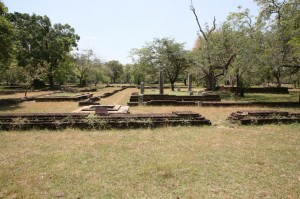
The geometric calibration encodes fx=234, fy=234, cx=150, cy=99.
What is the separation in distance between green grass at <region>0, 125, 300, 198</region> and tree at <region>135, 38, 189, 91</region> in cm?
2982

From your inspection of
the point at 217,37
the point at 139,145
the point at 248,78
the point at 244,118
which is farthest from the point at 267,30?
the point at 139,145

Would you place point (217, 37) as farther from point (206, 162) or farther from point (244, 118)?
point (206, 162)

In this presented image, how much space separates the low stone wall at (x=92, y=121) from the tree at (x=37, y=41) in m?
Result: 35.3

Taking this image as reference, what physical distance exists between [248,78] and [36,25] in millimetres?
39958

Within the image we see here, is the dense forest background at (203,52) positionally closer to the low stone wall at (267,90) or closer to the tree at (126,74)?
the low stone wall at (267,90)

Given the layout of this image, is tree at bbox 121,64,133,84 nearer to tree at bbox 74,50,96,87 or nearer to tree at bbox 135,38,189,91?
tree at bbox 74,50,96,87

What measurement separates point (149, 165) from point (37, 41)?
47.0m

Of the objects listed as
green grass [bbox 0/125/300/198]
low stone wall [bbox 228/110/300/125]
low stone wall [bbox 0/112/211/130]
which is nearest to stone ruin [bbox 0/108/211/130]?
low stone wall [bbox 0/112/211/130]

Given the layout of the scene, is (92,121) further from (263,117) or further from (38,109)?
(38,109)

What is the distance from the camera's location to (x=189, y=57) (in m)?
35.0

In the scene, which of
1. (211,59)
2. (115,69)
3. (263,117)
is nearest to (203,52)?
(211,59)

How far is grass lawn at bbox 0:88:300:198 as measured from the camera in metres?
4.58

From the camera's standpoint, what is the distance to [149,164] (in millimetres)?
5914

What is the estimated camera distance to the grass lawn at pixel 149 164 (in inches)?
180
